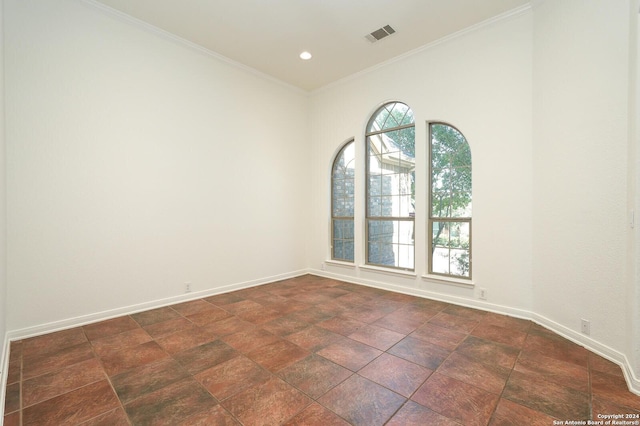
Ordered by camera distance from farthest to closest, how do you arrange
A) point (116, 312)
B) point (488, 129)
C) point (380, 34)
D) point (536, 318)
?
point (380, 34)
point (488, 129)
point (116, 312)
point (536, 318)

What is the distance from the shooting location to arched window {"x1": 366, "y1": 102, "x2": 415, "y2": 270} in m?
4.38

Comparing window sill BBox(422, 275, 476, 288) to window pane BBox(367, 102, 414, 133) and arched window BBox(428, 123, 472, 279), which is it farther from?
window pane BBox(367, 102, 414, 133)

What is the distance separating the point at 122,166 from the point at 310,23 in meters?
2.81

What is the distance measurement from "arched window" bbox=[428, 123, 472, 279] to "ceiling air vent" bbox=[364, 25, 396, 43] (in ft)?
4.29

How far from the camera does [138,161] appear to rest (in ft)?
11.7

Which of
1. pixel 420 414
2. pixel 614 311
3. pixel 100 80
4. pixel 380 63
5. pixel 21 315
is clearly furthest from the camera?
pixel 380 63

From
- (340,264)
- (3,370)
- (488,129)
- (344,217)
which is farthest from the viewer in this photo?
(344,217)

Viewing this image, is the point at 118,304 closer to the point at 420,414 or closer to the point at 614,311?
the point at 420,414

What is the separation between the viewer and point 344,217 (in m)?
5.25

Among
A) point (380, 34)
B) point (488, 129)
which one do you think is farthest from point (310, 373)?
point (380, 34)

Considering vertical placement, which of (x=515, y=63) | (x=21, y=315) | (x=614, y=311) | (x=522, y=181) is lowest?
(x=21, y=315)

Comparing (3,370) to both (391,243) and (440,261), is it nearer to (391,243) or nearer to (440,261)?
(391,243)

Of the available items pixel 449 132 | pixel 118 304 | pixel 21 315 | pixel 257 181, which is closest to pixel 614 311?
pixel 449 132

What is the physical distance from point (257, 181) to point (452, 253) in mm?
3118
